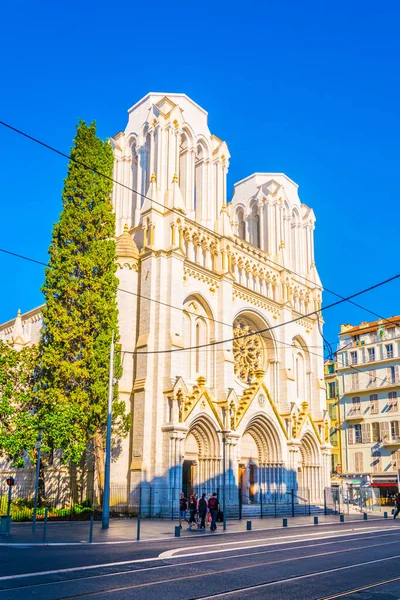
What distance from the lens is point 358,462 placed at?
54625 millimetres

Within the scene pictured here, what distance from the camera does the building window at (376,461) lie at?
52653 mm

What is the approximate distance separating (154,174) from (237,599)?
29.3 meters

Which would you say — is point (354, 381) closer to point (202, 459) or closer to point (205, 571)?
point (202, 459)

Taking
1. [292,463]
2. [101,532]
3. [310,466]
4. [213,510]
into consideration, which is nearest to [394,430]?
[310,466]

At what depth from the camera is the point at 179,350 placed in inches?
1260

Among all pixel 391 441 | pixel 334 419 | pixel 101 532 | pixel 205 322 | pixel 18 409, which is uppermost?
pixel 205 322

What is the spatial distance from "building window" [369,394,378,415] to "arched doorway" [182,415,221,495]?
25527 millimetres

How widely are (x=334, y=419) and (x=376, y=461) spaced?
6.86m

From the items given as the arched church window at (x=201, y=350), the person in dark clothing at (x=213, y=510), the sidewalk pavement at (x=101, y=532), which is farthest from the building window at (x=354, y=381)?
the person in dark clothing at (x=213, y=510)

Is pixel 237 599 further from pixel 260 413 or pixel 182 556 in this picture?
pixel 260 413

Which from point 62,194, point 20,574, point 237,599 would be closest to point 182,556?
point 20,574

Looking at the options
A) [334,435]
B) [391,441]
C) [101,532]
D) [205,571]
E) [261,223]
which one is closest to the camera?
[205,571]

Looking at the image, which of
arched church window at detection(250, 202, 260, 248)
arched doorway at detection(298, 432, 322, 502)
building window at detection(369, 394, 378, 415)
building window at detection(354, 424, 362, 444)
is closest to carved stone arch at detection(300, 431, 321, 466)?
arched doorway at detection(298, 432, 322, 502)

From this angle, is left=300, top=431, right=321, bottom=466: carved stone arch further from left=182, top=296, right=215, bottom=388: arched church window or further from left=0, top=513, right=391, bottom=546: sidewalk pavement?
left=0, top=513, right=391, bottom=546: sidewalk pavement
